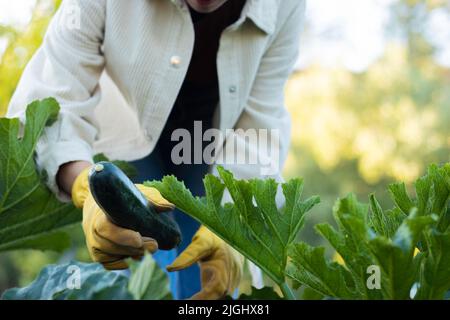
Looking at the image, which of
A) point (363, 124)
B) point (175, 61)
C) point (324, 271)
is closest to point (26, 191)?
point (175, 61)

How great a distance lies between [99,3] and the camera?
199 cm

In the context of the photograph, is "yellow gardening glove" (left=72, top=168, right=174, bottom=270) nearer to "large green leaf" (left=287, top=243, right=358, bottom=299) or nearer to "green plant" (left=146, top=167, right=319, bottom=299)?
"green plant" (left=146, top=167, right=319, bottom=299)

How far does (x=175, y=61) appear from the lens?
6.88 ft

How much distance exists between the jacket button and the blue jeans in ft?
0.91

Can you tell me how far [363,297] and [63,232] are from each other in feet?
3.90

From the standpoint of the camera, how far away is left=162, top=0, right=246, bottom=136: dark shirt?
2.18 metres

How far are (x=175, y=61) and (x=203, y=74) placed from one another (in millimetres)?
163

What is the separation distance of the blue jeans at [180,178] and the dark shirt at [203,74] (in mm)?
70
